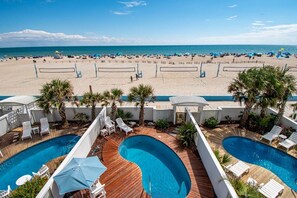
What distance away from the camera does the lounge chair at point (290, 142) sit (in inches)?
384

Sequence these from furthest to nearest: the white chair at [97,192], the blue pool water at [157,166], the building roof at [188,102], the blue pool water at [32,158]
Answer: the building roof at [188,102], the blue pool water at [32,158], the blue pool water at [157,166], the white chair at [97,192]

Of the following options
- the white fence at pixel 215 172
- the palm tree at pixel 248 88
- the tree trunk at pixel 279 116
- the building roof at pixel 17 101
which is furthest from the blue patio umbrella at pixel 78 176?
the tree trunk at pixel 279 116

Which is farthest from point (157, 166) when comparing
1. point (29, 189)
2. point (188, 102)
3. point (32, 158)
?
point (32, 158)

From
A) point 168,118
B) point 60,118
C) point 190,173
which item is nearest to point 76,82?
point 60,118

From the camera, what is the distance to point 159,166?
8.94 m

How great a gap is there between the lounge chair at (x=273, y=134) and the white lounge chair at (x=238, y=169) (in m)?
3.84

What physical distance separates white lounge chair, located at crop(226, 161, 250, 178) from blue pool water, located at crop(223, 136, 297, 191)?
5.05ft

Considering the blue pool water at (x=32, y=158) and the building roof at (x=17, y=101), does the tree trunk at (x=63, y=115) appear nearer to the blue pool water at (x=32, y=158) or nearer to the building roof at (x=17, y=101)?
the blue pool water at (x=32, y=158)

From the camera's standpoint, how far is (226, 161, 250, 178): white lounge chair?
770 cm

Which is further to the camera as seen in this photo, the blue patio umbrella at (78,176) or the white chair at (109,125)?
the white chair at (109,125)

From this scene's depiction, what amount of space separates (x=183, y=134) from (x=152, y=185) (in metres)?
3.56

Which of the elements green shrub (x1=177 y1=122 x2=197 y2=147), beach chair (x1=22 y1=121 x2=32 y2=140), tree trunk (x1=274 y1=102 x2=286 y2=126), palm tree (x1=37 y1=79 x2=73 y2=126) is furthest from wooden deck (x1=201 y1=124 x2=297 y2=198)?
beach chair (x1=22 y1=121 x2=32 y2=140)

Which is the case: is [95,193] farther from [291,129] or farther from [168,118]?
[291,129]

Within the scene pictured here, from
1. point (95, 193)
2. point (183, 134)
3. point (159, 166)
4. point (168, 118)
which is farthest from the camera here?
point (168, 118)
